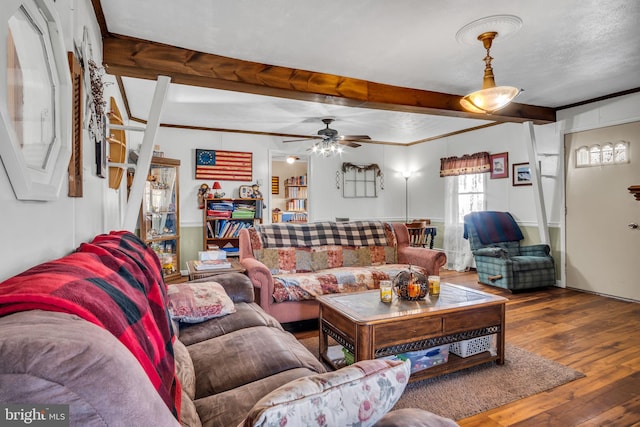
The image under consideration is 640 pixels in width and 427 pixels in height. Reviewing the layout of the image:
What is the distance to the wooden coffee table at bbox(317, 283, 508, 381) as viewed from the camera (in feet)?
6.52

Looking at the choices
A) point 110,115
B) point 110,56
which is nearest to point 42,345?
point 110,115

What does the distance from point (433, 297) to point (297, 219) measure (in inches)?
230

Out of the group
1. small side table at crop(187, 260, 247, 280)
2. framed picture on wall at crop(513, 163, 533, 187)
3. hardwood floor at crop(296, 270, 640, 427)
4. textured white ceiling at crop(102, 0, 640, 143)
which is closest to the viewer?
hardwood floor at crop(296, 270, 640, 427)

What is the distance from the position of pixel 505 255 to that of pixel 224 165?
4.34 meters

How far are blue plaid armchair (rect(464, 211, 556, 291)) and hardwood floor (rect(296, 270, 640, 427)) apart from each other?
17 cm

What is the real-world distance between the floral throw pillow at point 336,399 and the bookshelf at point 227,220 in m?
4.99

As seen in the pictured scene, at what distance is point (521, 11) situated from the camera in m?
2.30

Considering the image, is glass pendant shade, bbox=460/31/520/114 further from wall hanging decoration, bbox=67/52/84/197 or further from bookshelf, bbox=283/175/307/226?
bookshelf, bbox=283/175/307/226

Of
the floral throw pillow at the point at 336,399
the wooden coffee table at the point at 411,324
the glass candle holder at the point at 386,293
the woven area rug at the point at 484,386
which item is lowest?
the woven area rug at the point at 484,386

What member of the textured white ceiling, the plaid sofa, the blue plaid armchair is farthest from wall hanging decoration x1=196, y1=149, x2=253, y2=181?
the blue plaid armchair

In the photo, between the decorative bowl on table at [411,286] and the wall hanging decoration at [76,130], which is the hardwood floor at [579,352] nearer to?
the decorative bowl on table at [411,286]

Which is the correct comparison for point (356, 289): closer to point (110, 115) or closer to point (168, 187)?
point (110, 115)

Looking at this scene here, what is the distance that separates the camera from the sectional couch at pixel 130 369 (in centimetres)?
44

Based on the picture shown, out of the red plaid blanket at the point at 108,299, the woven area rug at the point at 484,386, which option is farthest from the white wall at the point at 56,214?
the woven area rug at the point at 484,386
